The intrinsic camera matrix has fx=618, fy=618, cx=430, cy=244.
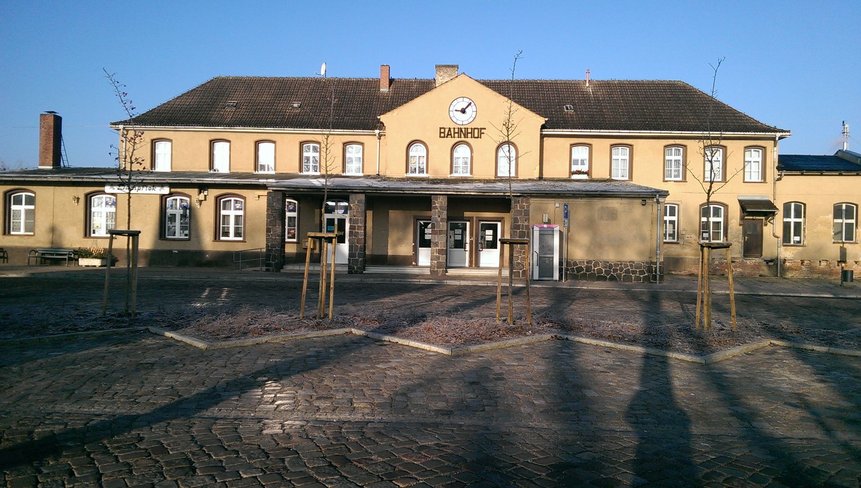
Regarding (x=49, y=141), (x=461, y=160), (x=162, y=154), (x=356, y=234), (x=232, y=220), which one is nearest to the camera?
(x=356, y=234)

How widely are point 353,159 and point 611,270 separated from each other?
43.2ft

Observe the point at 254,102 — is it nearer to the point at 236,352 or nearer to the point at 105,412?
the point at 236,352

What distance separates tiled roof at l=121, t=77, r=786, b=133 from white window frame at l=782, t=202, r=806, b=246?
380 cm

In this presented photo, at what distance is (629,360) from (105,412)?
21.3 feet

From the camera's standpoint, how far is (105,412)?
6.04m

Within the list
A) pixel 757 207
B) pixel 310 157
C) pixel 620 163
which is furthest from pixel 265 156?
pixel 757 207

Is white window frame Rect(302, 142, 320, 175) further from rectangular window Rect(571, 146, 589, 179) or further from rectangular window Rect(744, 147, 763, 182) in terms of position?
rectangular window Rect(744, 147, 763, 182)

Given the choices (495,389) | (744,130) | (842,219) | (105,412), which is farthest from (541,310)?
(842,219)

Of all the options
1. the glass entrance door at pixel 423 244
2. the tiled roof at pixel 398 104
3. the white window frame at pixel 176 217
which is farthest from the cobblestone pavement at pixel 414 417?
the tiled roof at pixel 398 104

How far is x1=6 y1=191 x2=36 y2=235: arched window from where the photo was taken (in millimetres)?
27938

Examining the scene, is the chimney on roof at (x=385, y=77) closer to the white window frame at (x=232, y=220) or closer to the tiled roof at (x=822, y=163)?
the white window frame at (x=232, y=220)

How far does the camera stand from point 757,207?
1092 inches

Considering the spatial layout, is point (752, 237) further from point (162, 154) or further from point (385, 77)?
point (162, 154)

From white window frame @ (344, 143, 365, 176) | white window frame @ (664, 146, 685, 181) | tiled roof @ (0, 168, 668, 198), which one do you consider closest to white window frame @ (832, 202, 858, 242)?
white window frame @ (664, 146, 685, 181)
